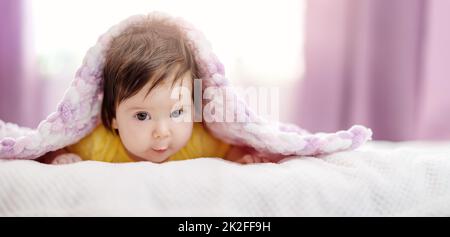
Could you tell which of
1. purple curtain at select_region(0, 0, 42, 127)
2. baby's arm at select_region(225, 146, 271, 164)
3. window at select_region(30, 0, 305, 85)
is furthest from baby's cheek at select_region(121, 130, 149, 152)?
purple curtain at select_region(0, 0, 42, 127)

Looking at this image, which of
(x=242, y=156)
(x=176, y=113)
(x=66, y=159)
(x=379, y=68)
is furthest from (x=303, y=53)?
(x=66, y=159)

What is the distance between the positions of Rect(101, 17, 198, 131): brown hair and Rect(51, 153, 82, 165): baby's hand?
122 millimetres

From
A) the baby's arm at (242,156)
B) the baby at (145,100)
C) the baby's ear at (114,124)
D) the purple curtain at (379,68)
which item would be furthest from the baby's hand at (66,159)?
the purple curtain at (379,68)

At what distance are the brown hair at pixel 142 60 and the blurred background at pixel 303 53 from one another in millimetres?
929

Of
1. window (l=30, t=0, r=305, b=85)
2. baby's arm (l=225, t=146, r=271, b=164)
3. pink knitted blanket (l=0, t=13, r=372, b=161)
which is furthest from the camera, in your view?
window (l=30, t=0, r=305, b=85)

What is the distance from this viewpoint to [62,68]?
7.02 feet

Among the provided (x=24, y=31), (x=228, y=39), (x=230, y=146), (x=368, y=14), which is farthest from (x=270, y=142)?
(x=24, y=31)

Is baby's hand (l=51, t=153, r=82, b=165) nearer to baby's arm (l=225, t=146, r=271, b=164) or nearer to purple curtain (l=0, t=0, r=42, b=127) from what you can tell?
baby's arm (l=225, t=146, r=271, b=164)

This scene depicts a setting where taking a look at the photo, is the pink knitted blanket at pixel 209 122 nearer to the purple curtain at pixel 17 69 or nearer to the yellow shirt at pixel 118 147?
the yellow shirt at pixel 118 147

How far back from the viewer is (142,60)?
108 centimetres

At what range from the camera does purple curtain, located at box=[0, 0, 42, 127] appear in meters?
2.10
